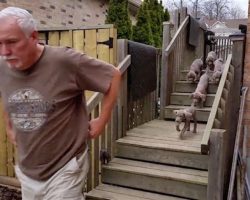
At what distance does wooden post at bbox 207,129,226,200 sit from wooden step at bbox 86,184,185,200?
56 centimetres

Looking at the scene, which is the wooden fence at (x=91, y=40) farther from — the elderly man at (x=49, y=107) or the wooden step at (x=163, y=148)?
the elderly man at (x=49, y=107)

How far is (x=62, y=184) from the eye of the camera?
1.89 m

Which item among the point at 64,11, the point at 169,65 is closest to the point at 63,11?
the point at 64,11

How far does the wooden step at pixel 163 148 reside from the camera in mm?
3865

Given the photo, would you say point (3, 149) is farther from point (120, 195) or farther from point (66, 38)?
point (120, 195)

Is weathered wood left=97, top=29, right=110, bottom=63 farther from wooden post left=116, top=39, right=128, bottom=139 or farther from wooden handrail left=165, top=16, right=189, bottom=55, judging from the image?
wooden handrail left=165, top=16, right=189, bottom=55

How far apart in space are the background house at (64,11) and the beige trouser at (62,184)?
158 inches

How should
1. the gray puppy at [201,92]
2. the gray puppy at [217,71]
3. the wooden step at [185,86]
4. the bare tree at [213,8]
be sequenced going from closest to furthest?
the gray puppy at [201,92], the gray puppy at [217,71], the wooden step at [185,86], the bare tree at [213,8]

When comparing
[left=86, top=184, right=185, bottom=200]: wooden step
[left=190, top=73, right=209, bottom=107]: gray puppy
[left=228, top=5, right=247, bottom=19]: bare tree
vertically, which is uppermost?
[left=228, top=5, right=247, bottom=19]: bare tree

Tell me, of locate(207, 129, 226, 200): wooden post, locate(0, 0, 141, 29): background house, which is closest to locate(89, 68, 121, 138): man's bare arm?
locate(207, 129, 226, 200): wooden post

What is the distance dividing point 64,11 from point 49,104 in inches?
239

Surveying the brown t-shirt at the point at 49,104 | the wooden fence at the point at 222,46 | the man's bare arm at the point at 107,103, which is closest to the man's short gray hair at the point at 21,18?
Answer: the brown t-shirt at the point at 49,104

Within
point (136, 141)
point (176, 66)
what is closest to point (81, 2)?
point (176, 66)

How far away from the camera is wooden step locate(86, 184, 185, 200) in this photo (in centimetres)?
364
